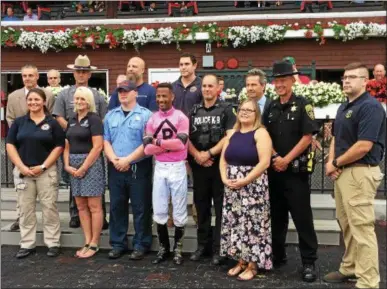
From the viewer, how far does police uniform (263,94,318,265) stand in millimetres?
4453

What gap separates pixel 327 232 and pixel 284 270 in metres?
1.07

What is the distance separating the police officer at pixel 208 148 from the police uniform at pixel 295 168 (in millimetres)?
526

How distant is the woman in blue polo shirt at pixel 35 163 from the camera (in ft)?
17.2

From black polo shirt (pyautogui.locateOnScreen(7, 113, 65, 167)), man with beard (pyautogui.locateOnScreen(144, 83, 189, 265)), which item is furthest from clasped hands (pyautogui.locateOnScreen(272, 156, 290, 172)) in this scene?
black polo shirt (pyautogui.locateOnScreen(7, 113, 65, 167))

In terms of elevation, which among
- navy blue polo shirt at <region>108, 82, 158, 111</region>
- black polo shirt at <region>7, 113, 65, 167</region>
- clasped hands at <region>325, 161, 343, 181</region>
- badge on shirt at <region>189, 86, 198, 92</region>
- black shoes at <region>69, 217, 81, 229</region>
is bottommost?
black shoes at <region>69, 217, 81, 229</region>

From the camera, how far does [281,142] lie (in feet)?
14.9

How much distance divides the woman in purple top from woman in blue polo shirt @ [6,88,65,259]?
203 cm

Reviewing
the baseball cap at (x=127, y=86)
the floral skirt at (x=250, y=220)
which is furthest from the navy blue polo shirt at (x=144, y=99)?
the floral skirt at (x=250, y=220)

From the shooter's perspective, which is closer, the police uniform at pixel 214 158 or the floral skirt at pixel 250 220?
the floral skirt at pixel 250 220

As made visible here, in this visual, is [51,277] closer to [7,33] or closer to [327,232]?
[327,232]

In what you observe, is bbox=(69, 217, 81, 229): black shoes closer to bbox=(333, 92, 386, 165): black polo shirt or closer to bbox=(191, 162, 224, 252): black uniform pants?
bbox=(191, 162, 224, 252): black uniform pants

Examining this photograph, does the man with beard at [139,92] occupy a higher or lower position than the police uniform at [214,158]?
higher

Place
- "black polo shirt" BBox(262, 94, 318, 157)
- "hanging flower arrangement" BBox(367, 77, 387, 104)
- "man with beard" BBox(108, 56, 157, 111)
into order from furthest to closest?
"hanging flower arrangement" BBox(367, 77, 387, 104), "man with beard" BBox(108, 56, 157, 111), "black polo shirt" BBox(262, 94, 318, 157)

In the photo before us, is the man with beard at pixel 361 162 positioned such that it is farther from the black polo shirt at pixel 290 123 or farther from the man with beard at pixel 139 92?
the man with beard at pixel 139 92
